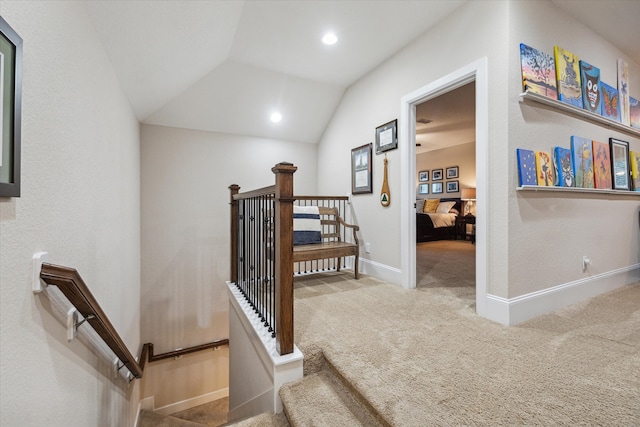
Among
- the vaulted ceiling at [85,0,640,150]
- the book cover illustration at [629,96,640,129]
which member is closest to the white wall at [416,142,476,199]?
the book cover illustration at [629,96,640,129]

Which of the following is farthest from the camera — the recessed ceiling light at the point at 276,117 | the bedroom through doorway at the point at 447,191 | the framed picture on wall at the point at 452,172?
the framed picture on wall at the point at 452,172

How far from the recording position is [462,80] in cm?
228

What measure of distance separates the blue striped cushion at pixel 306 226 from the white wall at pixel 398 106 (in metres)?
0.62

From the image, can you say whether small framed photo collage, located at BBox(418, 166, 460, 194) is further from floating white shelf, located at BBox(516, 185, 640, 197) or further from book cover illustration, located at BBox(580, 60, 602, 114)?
book cover illustration, located at BBox(580, 60, 602, 114)

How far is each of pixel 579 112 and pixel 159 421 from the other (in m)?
5.05

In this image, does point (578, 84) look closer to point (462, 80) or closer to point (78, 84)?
point (462, 80)

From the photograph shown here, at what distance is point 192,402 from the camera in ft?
12.8

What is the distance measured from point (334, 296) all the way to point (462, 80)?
2.21 m

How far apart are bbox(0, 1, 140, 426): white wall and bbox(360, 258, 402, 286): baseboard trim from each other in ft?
8.23

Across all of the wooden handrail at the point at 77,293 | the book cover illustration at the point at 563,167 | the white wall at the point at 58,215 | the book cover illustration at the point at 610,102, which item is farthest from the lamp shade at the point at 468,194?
the wooden handrail at the point at 77,293

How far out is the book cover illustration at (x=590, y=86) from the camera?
241 cm

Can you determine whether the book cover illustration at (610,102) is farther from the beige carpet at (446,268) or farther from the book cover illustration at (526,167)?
the beige carpet at (446,268)

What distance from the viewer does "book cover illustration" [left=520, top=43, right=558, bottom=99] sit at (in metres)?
2.00

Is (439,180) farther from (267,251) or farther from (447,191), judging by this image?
(267,251)
